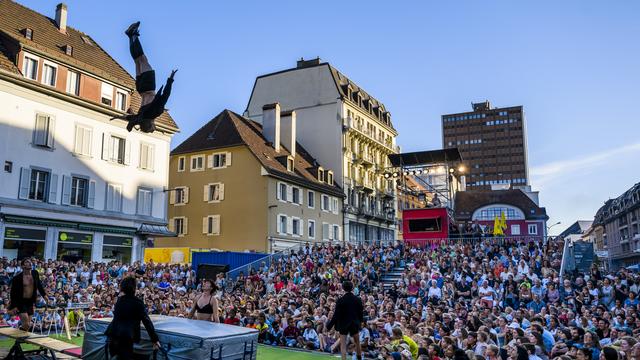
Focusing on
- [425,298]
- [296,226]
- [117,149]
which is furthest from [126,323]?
[296,226]

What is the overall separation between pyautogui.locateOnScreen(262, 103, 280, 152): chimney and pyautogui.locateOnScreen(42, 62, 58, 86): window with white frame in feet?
63.7

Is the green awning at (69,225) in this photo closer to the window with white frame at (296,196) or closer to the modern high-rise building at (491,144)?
the window with white frame at (296,196)

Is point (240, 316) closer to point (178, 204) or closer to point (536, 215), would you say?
point (178, 204)

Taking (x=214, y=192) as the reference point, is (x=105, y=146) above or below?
above

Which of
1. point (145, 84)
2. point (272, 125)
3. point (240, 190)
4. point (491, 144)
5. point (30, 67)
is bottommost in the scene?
point (145, 84)

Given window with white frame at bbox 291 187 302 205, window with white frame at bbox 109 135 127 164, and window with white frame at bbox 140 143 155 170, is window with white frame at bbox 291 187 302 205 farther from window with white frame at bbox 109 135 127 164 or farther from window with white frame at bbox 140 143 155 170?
window with white frame at bbox 109 135 127 164

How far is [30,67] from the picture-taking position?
27.7 meters

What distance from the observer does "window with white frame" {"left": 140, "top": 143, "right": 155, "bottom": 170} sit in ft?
113

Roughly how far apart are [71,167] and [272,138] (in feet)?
62.0

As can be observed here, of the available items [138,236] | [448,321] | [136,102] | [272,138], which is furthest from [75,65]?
[448,321]

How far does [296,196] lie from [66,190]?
63.6 ft

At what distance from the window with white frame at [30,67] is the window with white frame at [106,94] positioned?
171 inches

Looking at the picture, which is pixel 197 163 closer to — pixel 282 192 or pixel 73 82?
pixel 282 192

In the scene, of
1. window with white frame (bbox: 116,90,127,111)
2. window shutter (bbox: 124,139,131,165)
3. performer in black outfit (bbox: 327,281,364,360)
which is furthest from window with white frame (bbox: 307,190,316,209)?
performer in black outfit (bbox: 327,281,364,360)
